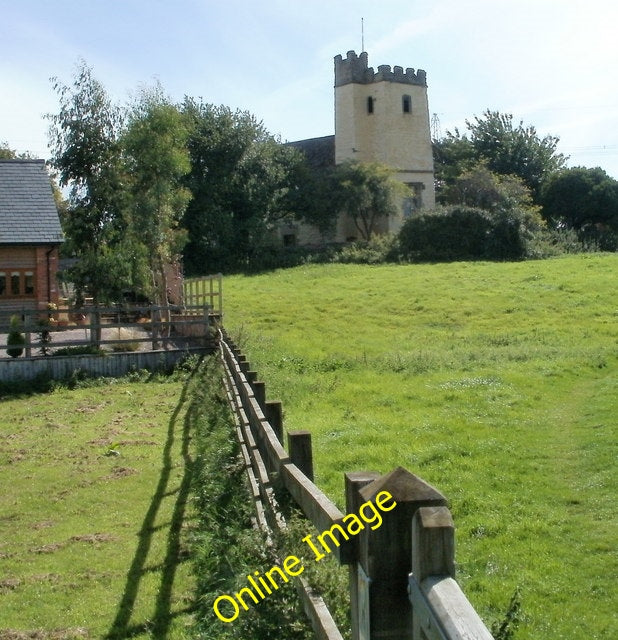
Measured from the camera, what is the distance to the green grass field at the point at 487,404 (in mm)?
6812

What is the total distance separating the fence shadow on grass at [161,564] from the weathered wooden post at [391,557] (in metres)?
3.47

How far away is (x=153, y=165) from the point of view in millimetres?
26938

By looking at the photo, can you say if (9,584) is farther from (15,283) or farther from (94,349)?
(15,283)

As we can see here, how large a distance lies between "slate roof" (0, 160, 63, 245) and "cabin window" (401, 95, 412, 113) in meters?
30.2

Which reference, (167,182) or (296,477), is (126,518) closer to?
(296,477)

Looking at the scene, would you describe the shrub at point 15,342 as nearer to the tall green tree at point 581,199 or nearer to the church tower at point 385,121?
the church tower at point 385,121

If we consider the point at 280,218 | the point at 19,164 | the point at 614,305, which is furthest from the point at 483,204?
the point at 19,164

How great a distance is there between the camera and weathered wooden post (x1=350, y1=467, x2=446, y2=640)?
2393 millimetres

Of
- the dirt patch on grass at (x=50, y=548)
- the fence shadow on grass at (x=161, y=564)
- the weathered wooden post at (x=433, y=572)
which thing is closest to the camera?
the weathered wooden post at (x=433, y=572)

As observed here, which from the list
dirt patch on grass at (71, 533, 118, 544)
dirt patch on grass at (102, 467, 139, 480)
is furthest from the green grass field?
dirt patch on grass at (102, 467, 139, 480)

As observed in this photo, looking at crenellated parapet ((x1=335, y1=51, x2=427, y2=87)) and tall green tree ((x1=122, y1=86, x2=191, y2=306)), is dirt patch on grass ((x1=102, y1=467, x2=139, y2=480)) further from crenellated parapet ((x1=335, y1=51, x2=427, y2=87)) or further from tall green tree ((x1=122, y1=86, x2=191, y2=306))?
crenellated parapet ((x1=335, y1=51, x2=427, y2=87))

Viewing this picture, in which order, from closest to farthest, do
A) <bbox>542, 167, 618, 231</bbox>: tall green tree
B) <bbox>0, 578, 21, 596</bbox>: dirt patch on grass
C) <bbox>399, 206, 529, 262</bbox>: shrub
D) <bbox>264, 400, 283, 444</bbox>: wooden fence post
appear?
<bbox>264, 400, 283, 444</bbox>: wooden fence post < <bbox>0, 578, 21, 596</bbox>: dirt patch on grass < <bbox>399, 206, 529, 262</bbox>: shrub < <bbox>542, 167, 618, 231</bbox>: tall green tree

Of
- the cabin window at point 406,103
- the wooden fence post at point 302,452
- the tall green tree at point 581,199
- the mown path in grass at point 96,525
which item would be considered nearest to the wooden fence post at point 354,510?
the wooden fence post at point 302,452

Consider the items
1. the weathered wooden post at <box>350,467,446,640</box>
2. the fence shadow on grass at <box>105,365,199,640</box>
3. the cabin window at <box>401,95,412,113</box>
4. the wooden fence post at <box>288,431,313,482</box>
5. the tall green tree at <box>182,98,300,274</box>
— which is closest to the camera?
the weathered wooden post at <box>350,467,446,640</box>
